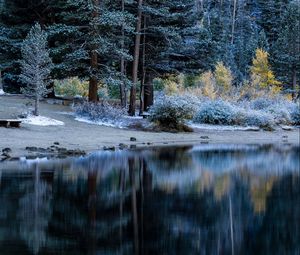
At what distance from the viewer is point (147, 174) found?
15.3 metres

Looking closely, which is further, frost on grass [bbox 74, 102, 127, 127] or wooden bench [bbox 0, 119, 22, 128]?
frost on grass [bbox 74, 102, 127, 127]

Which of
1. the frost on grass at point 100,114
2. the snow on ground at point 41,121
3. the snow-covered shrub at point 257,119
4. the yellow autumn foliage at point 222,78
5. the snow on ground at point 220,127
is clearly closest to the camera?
the snow on ground at point 41,121

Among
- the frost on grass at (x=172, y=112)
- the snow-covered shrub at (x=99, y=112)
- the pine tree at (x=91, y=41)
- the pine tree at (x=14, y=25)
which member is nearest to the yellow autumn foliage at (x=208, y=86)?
the pine tree at (x=14, y=25)

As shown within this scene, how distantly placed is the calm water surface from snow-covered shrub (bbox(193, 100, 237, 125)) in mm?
15486

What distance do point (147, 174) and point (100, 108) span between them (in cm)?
1666

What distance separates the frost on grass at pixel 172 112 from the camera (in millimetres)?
30438

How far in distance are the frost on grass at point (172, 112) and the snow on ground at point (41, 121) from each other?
18.6ft

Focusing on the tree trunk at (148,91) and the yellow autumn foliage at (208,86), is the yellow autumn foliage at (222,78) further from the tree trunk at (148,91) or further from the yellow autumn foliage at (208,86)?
the tree trunk at (148,91)

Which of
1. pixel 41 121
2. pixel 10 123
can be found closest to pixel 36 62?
pixel 41 121

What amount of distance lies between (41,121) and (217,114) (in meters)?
11.7

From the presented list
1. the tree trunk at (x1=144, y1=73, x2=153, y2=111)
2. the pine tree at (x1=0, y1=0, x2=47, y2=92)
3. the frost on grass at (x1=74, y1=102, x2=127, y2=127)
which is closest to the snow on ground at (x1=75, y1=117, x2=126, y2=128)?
the frost on grass at (x1=74, y1=102, x2=127, y2=127)

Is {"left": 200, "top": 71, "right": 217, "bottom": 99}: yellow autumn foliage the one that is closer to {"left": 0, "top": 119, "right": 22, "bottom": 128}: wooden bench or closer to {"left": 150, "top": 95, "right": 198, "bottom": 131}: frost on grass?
{"left": 150, "top": 95, "right": 198, "bottom": 131}: frost on grass

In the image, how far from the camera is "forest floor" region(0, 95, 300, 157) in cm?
2189

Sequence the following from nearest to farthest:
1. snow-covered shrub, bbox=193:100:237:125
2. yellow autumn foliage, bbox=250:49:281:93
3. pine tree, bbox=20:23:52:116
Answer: pine tree, bbox=20:23:52:116, snow-covered shrub, bbox=193:100:237:125, yellow autumn foliage, bbox=250:49:281:93
